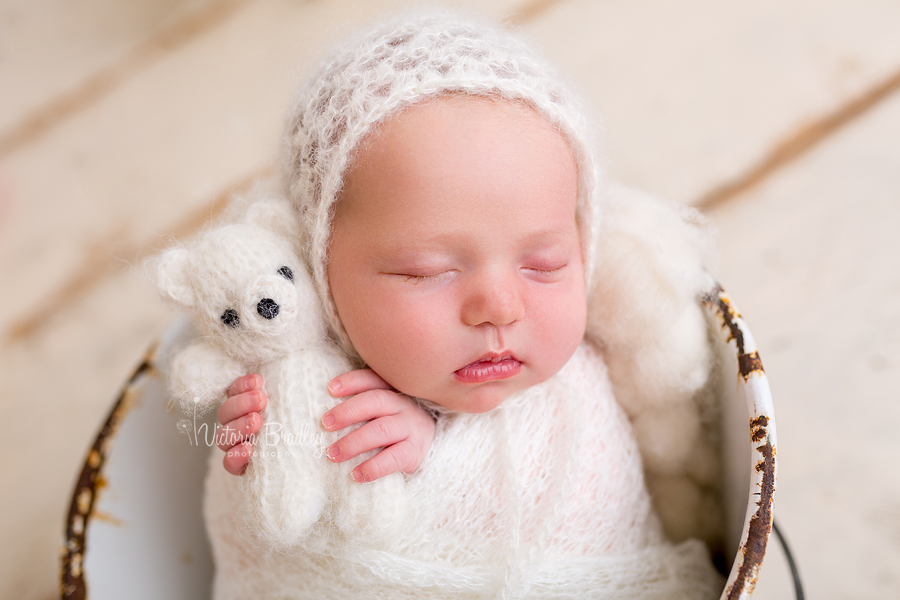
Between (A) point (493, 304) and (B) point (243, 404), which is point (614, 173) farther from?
(B) point (243, 404)

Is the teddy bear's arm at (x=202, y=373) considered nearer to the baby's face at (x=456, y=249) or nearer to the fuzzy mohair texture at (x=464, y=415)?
the fuzzy mohair texture at (x=464, y=415)

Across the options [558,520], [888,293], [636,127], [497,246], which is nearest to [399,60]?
[497,246]

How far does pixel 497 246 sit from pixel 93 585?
0.63 meters

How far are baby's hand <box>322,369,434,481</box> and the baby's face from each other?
2cm

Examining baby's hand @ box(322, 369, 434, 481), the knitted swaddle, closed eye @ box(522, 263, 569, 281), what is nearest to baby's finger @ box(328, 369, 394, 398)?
baby's hand @ box(322, 369, 434, 481)

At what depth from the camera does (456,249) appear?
73 centimetres

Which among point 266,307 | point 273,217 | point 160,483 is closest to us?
point 266,307

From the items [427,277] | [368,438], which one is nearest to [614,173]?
[427,277]

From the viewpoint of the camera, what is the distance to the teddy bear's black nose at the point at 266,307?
0.71 m

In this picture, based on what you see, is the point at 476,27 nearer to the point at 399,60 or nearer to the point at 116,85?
the point at 399,60

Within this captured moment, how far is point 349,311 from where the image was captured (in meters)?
0.79

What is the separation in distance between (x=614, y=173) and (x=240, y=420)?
0.95 metres

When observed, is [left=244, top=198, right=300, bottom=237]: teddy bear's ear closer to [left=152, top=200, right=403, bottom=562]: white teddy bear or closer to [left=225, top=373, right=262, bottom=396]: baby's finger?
[left=152, top=200, right=403, bottom=562]: white teddy bear

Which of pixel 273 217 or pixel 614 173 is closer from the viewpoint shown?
pixel 273 217
